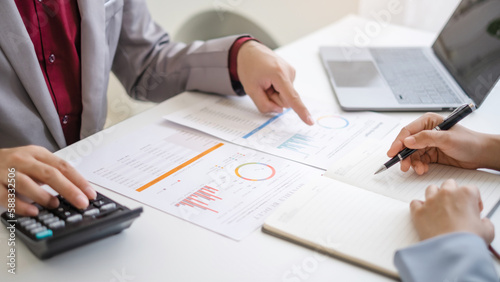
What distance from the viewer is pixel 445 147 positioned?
28.4 inches

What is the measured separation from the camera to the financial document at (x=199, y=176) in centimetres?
66

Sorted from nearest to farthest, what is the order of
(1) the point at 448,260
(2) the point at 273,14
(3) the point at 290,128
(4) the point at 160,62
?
(1) the point at 448,260 < (3) the point at 290,128 < (4) the point at 160,62 < (2) the point at 273,14

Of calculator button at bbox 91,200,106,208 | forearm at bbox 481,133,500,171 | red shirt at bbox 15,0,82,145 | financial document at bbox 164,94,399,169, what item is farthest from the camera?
red shirt at bbox 15,0,82,145

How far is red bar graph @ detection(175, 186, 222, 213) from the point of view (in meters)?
0.67

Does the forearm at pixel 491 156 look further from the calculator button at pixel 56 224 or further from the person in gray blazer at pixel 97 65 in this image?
the calculator button at pixel 56 224

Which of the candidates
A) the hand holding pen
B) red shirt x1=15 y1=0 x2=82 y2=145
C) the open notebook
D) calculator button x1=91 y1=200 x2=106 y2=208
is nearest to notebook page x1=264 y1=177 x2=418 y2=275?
the open notebook

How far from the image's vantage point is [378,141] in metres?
0.83

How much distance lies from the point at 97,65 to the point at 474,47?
2.74ft

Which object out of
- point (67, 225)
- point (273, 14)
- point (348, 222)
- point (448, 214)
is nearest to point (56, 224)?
point (67, 225)

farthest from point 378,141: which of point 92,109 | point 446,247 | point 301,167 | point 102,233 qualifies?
point 92,109

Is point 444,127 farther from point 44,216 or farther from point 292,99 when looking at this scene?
point 44,216

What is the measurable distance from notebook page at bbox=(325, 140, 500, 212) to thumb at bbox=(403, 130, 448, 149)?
4 cm

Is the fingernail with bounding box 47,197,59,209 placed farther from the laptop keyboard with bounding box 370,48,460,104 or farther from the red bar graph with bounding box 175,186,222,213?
the laptop keyboard with bounding box 370,48,460,104

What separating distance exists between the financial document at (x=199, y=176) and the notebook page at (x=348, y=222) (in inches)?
1.4
